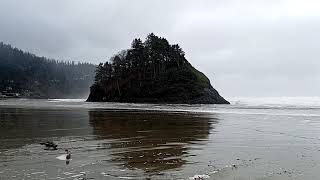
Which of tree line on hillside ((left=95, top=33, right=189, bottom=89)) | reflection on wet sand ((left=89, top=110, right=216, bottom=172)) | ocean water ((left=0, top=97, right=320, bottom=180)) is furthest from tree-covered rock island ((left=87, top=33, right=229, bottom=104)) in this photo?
ocean water ((left=0, top=97, right=320, bottom=180))

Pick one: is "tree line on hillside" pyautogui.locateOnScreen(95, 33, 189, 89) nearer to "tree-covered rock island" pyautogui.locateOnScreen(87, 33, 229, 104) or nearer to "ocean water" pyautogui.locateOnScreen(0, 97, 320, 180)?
"tree-covered rock island" pyautogui.locateOnScreen(87, 33, 229, 104)

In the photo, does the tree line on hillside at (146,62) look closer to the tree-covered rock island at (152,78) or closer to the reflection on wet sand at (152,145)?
the tree-covered rock island at (152,78)

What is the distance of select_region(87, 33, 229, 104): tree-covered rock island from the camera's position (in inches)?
4193

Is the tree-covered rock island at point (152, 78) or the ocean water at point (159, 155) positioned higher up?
the tree-covered rock island at point (152, 78)

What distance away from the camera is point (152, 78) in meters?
120

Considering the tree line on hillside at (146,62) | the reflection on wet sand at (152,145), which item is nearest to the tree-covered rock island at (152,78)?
the tree line on hillside at (146,62)

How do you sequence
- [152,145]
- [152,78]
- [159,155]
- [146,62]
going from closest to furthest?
[159,155]
[152,145]
[152,78]
[146,62]

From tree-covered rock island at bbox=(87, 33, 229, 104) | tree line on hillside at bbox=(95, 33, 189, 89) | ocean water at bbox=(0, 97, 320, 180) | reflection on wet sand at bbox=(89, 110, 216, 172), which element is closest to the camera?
ocean water at bbox=(0, 97, 320, 180)

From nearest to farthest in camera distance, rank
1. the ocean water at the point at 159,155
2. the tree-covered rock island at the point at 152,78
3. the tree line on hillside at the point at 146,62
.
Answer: the ocean water at the point at 159,155 < the tree-covered rock island at the point at 152,78 < the tree line on hillside at the point at 146,62

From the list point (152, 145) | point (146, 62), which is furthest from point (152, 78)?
point (152, 145)

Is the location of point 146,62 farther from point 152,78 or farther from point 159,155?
point 159,155

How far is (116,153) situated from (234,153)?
5.18m

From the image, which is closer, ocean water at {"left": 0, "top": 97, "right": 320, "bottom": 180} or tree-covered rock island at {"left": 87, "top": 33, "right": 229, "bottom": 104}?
ocean water at {"left": 0, "top": 97, "right": 320, "bottom": 180}

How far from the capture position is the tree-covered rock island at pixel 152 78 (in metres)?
106
